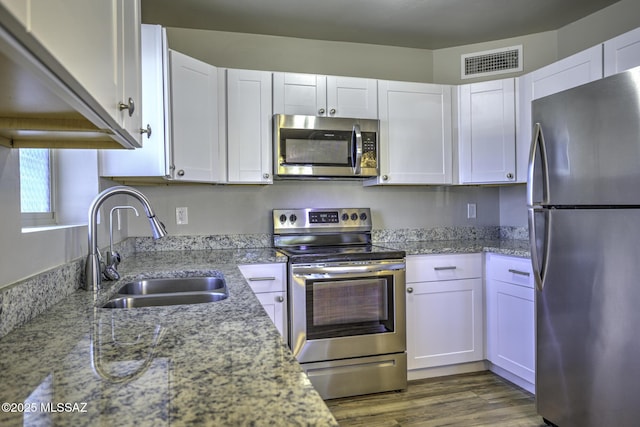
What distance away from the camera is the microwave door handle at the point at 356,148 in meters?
2.63

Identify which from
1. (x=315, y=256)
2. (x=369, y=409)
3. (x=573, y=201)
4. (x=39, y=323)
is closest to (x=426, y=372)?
(x=369, y=409)

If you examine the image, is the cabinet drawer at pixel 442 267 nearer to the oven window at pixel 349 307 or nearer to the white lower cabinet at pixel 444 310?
the white lower cabinet at pixel 444 310

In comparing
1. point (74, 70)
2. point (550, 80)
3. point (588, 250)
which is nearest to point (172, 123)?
point (74, 70)

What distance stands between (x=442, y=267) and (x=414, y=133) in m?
0.97

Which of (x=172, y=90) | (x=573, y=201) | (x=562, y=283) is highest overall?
(x=172, y=90)

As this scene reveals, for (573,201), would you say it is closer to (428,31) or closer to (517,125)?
(517,125)

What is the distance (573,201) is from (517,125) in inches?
44.2

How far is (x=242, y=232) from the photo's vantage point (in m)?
2.83

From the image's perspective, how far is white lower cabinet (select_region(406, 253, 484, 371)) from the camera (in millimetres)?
2561

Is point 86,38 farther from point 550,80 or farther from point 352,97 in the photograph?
point 550,80

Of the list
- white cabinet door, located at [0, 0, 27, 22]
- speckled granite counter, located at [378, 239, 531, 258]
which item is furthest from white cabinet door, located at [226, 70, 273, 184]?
white cabinet door, located at [0, 0, 27, 22]

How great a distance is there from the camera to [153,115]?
2.06 metres

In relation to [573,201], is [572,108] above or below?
above

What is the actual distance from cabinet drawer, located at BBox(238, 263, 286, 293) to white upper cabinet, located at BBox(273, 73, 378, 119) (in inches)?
40.6
